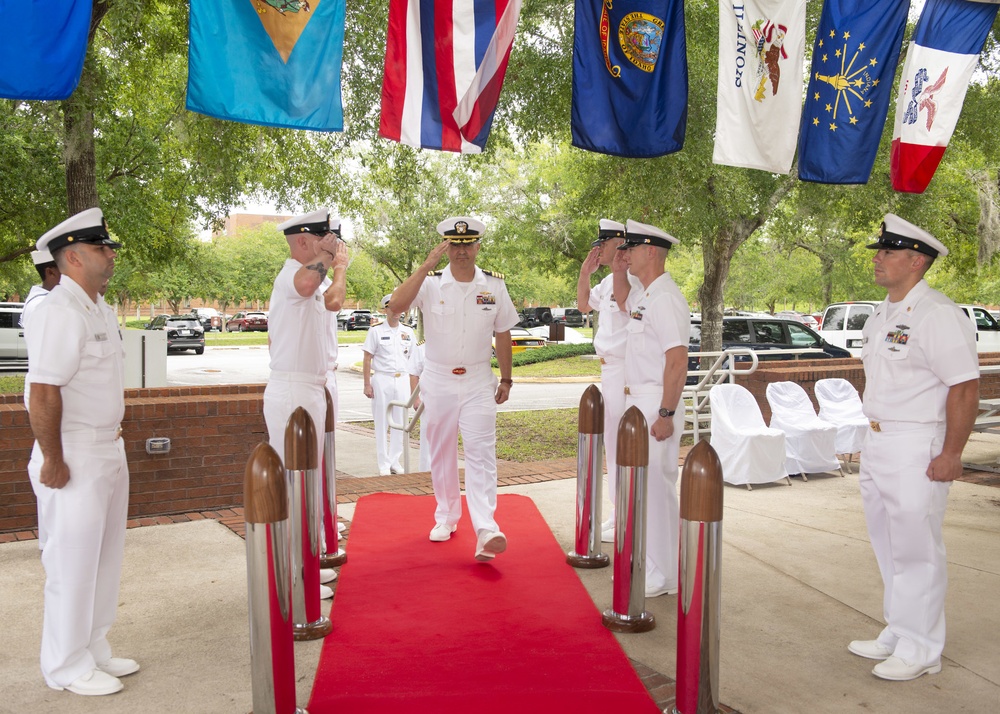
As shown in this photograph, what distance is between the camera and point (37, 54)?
16.6ft

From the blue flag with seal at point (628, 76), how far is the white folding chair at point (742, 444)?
3060mm

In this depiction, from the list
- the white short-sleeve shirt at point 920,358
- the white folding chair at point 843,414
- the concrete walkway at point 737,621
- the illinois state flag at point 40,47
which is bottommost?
the concrete walkway at point 737,621

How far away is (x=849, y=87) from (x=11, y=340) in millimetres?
23520

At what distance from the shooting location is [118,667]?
401 cm

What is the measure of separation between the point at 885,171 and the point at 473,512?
317 inches

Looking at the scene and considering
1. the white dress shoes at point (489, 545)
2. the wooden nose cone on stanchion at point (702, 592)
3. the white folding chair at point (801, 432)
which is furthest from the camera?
the white folding chair at point (801, 432)

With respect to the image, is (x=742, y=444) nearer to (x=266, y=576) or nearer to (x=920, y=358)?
(x=920, y=358)

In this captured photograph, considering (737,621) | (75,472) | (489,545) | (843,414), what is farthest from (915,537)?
(843,414)

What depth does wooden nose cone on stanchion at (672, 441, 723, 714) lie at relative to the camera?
344 centimetres

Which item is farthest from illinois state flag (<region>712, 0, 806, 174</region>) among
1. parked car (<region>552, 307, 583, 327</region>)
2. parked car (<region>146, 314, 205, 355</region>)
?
parked car (<region>552, 307, 583, 327</region>)

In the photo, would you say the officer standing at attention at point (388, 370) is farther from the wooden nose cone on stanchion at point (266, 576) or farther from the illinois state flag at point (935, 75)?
the wooden nose cone on stanchion at point (266, 576)

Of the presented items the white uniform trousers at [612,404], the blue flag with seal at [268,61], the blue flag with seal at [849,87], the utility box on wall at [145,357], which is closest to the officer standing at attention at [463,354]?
the white uniform trousers at [612,404]

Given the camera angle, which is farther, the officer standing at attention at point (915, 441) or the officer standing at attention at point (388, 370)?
the officer standing at attention at point (388, 370)

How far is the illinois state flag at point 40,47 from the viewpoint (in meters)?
5.01
